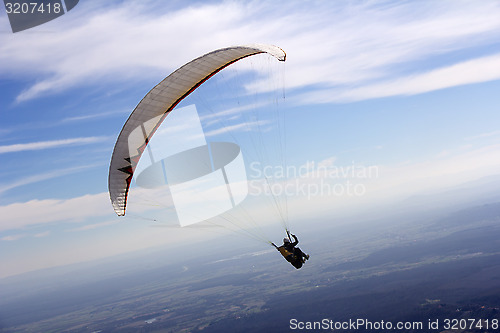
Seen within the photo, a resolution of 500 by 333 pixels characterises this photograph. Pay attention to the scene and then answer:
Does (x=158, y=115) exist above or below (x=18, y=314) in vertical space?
above

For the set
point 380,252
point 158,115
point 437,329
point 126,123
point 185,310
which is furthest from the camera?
point 380,252

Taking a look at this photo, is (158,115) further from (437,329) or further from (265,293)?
(265,293)

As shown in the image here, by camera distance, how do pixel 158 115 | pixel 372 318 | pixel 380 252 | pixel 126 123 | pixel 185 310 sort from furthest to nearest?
pixel 380 252 → pixel 185 310 → pixel 372 318 → pixel 158 115 → pixel 126 123

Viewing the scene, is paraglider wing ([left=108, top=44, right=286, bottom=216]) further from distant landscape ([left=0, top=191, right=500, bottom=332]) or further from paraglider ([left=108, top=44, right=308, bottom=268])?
distant landscape ([left=0, top=191, right=500, bottom=332])

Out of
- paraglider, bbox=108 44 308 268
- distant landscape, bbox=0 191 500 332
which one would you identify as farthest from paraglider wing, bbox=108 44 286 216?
distant landscape, bbox=0 191 500 332

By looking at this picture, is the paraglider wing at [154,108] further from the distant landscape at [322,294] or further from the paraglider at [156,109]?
the distant landscape at [322,294]

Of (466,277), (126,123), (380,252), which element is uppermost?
(126,123)

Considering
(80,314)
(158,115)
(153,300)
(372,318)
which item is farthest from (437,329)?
(80,314)

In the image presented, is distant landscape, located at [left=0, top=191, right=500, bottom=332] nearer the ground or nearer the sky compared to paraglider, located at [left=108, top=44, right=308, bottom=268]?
nearer the ground
